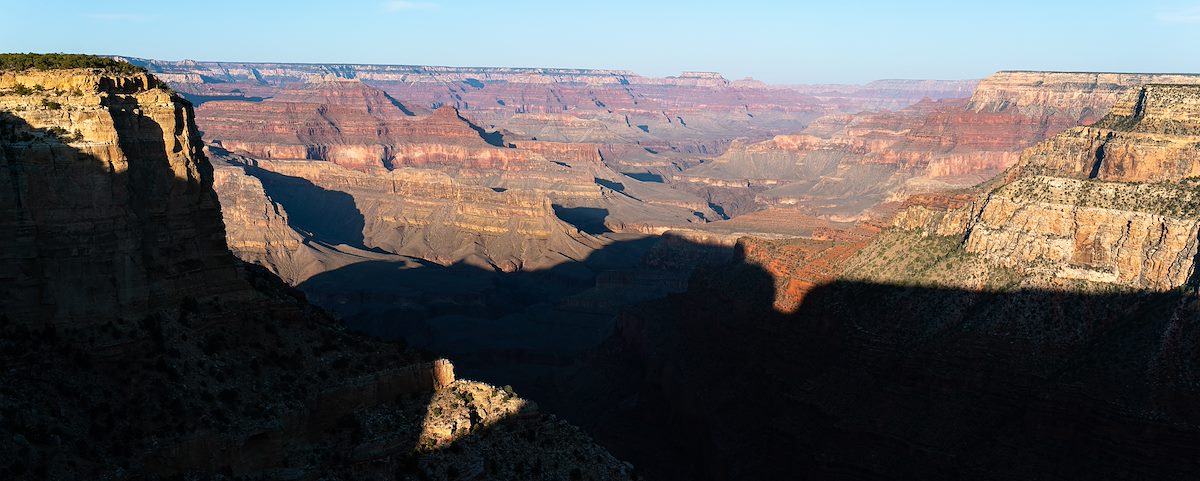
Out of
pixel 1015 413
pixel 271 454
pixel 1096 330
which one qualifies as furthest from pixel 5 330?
pixel 1096 330

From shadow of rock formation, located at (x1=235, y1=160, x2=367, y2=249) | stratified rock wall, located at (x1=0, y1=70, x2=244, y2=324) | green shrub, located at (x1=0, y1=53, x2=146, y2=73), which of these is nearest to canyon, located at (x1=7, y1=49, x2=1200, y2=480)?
stratified rock wall, located at (x1=0, y1=70, x2=244, y2=324)

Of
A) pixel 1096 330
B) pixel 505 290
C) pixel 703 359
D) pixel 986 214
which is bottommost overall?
pixel 505 290

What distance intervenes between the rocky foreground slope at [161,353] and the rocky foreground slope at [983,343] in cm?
1792

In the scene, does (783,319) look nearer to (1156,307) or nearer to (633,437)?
(633,437)

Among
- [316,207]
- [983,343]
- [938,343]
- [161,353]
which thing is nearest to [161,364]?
[161,353]

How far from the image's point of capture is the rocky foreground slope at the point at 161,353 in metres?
27.1

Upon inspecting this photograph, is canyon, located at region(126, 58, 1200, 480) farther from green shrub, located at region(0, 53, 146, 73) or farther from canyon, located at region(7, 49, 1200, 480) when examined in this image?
green shrub, located at region(0, 53, 146, 73)

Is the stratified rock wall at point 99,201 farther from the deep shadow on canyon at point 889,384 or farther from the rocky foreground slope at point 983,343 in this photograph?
the rocky foreground slope at point 983,343

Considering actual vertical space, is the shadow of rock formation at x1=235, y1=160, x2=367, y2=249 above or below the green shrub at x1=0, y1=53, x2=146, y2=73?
below

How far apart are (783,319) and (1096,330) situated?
16404mm

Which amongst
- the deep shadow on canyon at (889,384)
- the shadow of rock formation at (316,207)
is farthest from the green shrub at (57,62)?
the shadow of rock formation at (316,207)

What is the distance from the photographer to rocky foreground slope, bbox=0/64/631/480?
27062 millimetres

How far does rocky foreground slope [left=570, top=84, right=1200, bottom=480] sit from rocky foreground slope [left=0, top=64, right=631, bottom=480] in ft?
58.8

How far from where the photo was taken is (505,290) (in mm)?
124000
